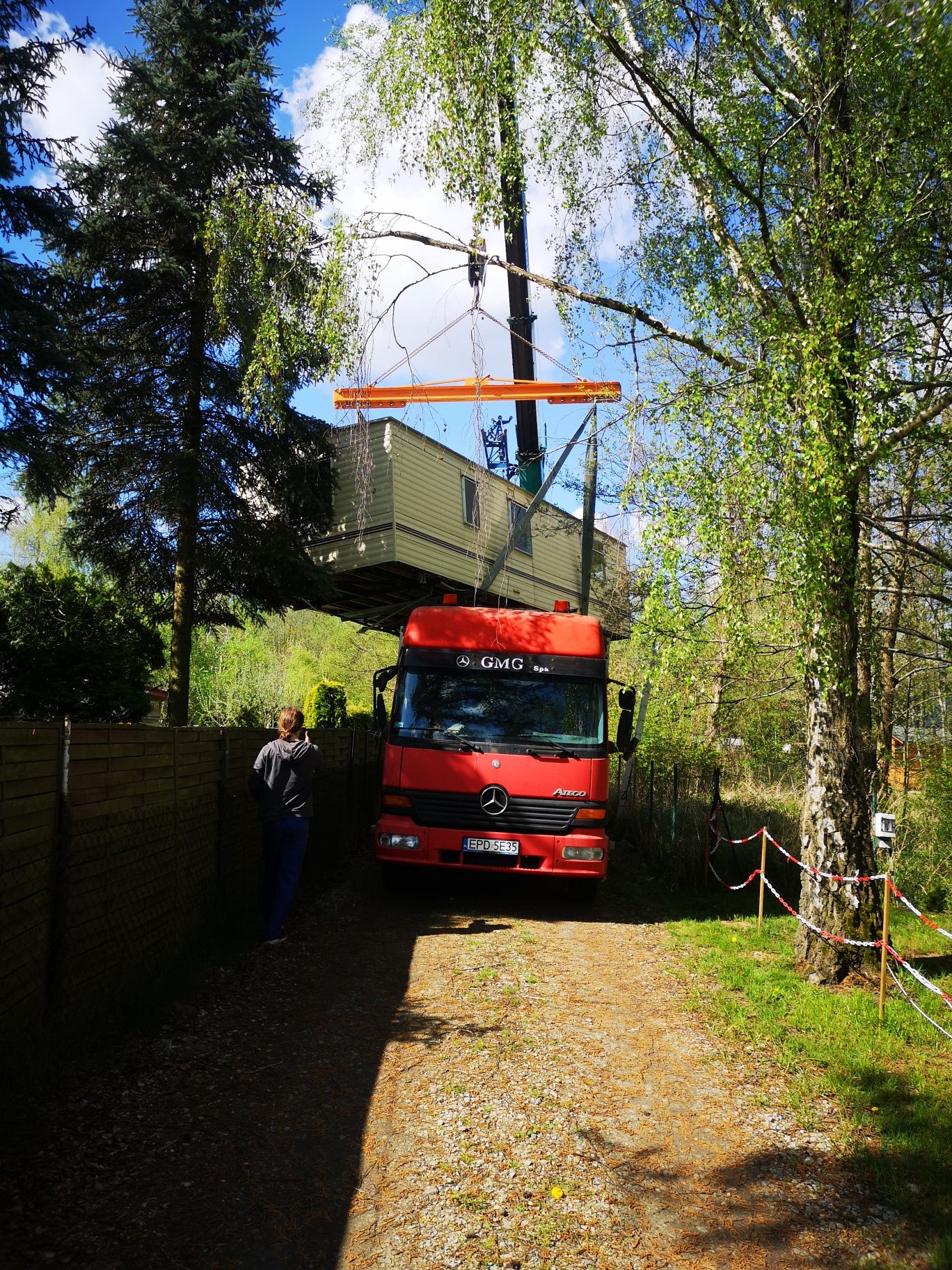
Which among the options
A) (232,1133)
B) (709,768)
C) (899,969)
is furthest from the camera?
(709,768)

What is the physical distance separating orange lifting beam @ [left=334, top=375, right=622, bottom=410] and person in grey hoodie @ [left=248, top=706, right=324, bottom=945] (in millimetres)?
3478

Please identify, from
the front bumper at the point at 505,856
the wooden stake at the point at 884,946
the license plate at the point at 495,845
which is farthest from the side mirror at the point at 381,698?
the wooden stake at the point at 884,946

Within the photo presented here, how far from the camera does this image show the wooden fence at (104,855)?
14.5 feet

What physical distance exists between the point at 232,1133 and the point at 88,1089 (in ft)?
2.52

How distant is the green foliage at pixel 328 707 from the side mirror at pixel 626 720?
38.1ft

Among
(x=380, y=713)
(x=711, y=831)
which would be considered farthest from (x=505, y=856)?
(x=711, y=831)

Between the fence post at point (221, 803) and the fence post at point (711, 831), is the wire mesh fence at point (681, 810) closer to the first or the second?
the fence post at point (711, 831)

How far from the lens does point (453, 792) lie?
9992mm

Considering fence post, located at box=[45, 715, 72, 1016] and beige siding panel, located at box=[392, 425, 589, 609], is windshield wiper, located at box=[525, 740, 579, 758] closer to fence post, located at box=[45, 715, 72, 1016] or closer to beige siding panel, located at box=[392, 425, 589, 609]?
beige siding panel, located at box=[392, 425, 589, 609]

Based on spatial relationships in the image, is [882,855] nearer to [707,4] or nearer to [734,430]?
[734,430]

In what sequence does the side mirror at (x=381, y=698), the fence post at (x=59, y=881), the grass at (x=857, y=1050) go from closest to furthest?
the grass at (x=857, y=1050) → the fence post at (x=59, y=881) → the side mirror at (x=381, y=698)

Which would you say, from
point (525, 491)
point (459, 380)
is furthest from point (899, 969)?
point (525, 491)

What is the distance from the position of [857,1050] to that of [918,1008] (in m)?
0.71

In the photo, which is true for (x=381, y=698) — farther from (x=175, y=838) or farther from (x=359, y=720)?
(x=359, y=720)
